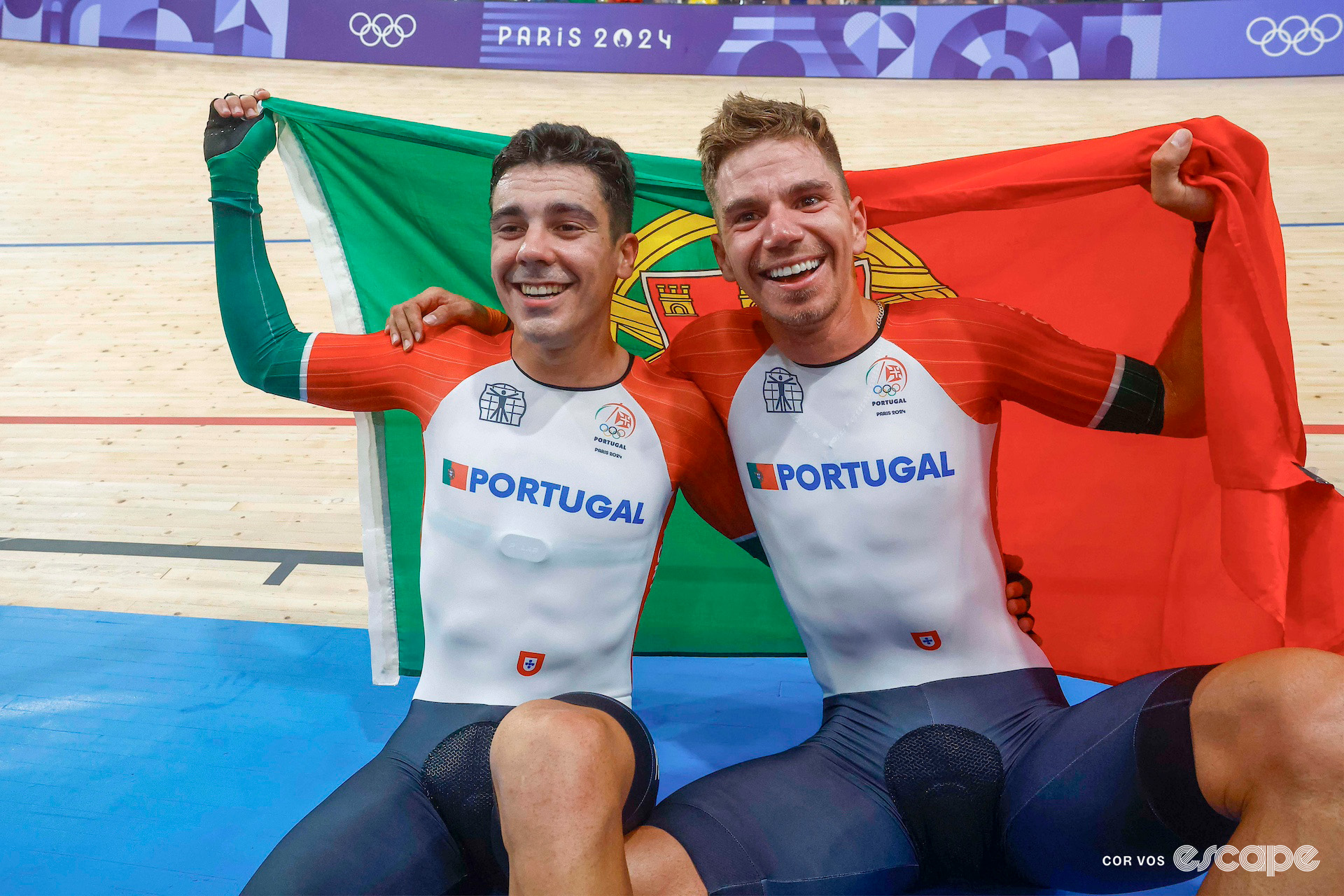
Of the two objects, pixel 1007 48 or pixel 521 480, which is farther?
pixel 1007 48

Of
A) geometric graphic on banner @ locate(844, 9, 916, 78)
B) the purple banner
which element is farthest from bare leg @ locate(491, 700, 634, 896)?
geometric graphic on banner @ locate(844, 9, 916, 78)

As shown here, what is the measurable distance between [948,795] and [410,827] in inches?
42.9

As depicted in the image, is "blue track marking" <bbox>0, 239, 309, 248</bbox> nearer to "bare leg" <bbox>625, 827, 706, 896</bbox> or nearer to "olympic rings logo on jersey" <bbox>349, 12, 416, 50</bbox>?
"olympic rings logo on jersey" <bbox>349, 12, 416, 50</bbox>

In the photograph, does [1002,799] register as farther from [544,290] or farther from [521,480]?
[544,290]

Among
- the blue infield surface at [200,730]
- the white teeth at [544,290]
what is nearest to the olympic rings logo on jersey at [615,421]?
the white teeth at [544,290]

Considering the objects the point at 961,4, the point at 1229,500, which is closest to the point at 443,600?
the point at 1229,500

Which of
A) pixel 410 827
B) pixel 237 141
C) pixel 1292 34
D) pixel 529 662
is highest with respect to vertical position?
pixel 1292 34

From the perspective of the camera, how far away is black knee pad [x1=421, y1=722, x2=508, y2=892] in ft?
5.96

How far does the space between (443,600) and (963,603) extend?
118 centimetres

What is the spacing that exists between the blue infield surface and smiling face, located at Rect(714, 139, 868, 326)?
139 cm

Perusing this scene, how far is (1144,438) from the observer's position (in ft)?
7.77

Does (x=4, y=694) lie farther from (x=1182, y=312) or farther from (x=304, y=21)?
(x=304, y=21)

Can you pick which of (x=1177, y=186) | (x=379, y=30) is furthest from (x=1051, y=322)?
(x=379, y=30)

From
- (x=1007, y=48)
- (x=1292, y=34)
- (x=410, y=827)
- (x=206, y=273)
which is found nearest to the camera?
(x=410, y=827)
